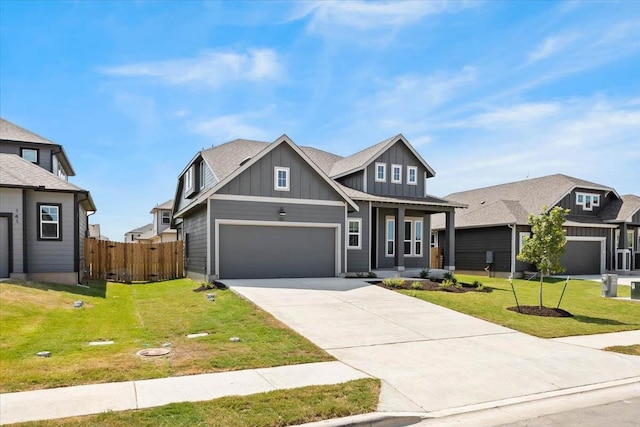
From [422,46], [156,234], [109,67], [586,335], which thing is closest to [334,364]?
[586,335]

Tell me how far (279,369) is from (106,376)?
101 inches

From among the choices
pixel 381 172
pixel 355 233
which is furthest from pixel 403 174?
pixel 355 233

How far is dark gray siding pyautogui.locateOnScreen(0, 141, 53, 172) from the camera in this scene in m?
22.8

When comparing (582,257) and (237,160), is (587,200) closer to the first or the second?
(582,257)

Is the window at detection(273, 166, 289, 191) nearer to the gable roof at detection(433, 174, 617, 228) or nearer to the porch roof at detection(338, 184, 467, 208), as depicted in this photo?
the porch roof at detection(338, 184, 467, 208)

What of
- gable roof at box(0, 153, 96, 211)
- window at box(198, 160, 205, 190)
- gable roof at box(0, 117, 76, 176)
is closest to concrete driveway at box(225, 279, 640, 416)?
gable roof at box(0, 153, 96, 211)

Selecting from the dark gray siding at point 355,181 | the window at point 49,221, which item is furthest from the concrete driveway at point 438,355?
Answer: the dark gray siding at point 355,181

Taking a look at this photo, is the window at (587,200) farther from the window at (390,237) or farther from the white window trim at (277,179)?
the white window trim at (277,179)

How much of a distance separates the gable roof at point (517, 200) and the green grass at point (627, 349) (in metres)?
16.6

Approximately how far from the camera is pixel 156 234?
144 feet

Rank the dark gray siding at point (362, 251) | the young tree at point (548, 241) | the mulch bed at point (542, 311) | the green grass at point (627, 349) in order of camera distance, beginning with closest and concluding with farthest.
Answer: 1. the green grass at point (627, 349)
2. the mulch bed at point (542, 311)
3. the young tree at point (548, 241)
4. the dark gray siding at point (362, 251)

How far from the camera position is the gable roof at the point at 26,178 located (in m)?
15.8

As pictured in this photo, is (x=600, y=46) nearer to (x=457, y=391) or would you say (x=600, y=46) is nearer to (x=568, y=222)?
(x=457, y=391)

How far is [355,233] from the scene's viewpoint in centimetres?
2064
